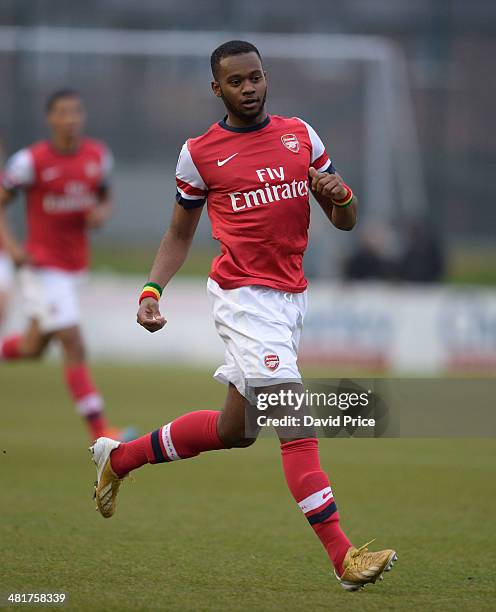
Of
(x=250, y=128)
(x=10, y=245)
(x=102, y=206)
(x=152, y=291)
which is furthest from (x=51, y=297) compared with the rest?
(x=250, y=128)

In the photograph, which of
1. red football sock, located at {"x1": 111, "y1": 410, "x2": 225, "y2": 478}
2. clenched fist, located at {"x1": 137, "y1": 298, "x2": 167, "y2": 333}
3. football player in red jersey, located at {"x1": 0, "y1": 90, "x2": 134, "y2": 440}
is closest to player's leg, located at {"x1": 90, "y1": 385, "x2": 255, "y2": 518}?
red football sock, located at {"x1": 111, "y1": 410, "x2": 225, "y2": 478}

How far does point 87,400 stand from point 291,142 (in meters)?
4.46

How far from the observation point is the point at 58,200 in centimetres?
1024

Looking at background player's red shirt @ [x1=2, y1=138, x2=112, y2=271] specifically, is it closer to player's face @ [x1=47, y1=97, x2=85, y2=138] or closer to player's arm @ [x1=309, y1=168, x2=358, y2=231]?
player's face @ [x1=47, y1=97, x2=85, y2=138]

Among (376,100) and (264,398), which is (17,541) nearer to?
(264,398)

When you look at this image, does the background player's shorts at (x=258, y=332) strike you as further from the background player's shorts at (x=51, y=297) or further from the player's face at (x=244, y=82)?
the background player's shorts at (x=51, y=297)

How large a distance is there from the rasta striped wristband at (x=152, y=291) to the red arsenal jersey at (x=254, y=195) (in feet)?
0.90

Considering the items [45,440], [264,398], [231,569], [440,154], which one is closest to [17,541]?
[231,569]

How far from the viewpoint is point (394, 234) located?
2131 centimetres

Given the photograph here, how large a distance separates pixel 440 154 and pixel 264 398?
2065 centimetres

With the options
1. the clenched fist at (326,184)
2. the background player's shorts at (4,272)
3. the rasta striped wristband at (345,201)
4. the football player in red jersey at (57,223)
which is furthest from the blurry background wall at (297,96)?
the clenched fist at (326,184)

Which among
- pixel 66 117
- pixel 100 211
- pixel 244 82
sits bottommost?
pixel 100 211

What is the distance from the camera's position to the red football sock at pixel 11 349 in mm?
10367

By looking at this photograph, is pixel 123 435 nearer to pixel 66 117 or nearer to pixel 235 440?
pixel 66 117
